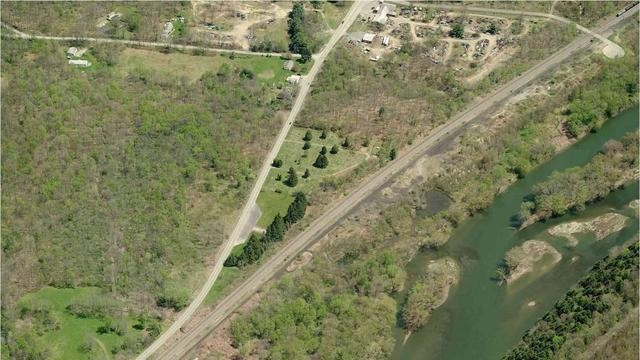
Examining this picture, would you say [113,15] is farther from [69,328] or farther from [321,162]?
[69,328]

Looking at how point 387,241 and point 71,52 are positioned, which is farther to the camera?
point 71,52

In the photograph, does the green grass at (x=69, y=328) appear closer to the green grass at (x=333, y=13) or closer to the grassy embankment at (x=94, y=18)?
the grassy embankment at (x=94, y=18)

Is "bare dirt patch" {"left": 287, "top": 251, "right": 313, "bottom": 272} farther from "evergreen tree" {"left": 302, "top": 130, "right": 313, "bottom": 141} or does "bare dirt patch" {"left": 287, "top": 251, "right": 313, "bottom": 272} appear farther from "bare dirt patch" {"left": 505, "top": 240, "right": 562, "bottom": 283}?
"bare dirt patch" {"left": 505, "top": 240, "right": 562, "bottom": 283}

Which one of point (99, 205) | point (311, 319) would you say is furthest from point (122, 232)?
point (311, 319)

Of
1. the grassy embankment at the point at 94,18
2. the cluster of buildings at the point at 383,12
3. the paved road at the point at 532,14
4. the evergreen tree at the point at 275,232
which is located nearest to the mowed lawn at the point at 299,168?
the evergreen tree at the point at 275,232

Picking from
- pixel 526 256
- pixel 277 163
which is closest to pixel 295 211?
pixel 277 163

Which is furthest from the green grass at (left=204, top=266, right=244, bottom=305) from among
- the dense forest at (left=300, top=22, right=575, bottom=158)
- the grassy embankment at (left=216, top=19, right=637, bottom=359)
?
the dense forest at (left=300, top=22, right=575, bottom=158)
